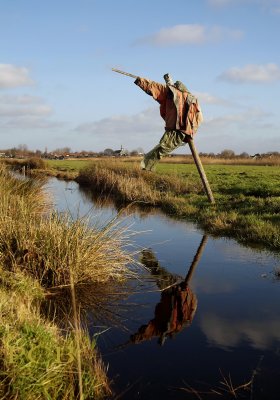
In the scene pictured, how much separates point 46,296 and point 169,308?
5.57 ft

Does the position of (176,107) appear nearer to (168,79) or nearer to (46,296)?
(168,79)

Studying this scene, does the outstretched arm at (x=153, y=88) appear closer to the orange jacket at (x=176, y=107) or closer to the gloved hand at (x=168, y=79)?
the orange jacket at (x=176, y=107)

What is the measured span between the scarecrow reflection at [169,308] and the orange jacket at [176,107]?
513cm

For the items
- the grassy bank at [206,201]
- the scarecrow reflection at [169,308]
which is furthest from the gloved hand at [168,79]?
the scarecrow reflection at [169,308]

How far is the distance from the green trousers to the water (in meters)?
4.27

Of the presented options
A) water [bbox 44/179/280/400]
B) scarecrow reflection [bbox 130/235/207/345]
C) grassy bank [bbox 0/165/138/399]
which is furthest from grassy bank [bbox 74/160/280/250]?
grassy bank [bbox 0/165/138/399]

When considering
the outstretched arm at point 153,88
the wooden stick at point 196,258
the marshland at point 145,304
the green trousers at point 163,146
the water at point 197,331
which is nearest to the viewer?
the marshland at point 145,304

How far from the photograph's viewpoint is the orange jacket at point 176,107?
12.0m

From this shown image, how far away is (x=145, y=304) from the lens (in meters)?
6.45

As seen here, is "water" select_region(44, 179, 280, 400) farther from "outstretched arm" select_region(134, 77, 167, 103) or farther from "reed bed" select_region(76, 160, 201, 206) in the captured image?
"reed bed" select_region(76, 160, 201, 206)

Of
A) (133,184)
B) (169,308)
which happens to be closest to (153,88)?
(169,308)

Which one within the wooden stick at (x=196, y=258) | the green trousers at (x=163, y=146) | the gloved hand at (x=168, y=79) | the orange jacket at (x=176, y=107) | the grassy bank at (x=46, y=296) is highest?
the gloved hand at (x=168, y=79)

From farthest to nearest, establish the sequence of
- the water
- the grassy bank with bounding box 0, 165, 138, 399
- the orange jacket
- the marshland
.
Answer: the orange jacket, the water, the marshland, the grassy bank with bounding box 0, 165, 138, 399

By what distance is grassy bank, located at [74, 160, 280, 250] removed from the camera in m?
11.2
